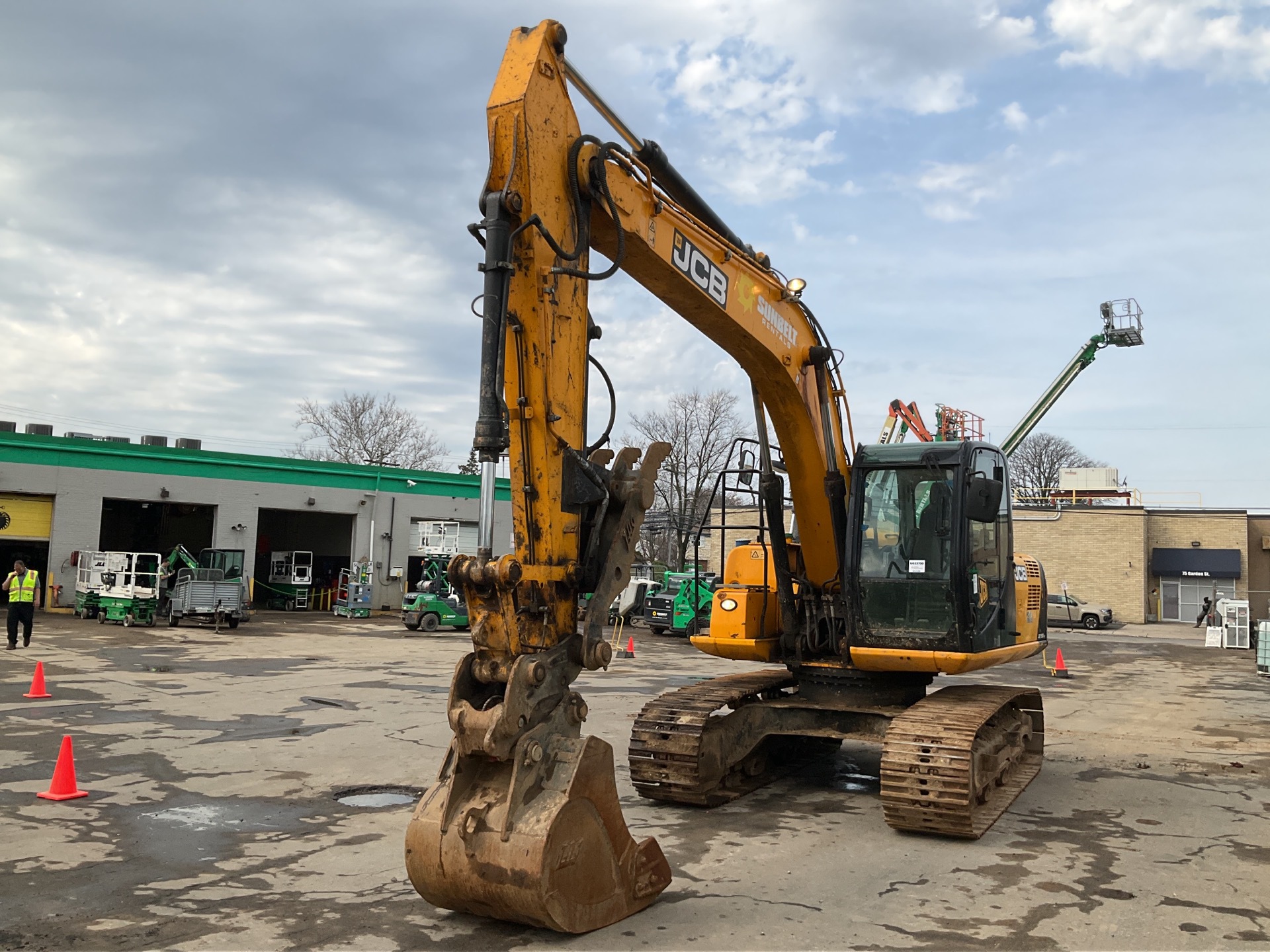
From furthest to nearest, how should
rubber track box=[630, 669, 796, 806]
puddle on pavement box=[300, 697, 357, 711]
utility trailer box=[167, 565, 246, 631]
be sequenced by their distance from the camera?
utility trailer box=[167, 565, 246, 631] → puddle on pavement box=[300, 697, 357, 711] → rubber track box=[630, 669, 796, 806]

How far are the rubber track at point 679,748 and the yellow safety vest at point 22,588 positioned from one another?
15311 millimetres

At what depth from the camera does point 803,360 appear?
8.68m

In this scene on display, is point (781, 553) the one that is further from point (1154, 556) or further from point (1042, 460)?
point (1042, 460)

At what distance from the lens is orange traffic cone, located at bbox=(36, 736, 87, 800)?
8.23 meters

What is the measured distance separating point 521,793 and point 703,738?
3528mm

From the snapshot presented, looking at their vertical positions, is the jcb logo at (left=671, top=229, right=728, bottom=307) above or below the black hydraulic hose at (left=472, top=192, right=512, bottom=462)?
above

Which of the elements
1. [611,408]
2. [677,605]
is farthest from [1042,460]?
[611,408]

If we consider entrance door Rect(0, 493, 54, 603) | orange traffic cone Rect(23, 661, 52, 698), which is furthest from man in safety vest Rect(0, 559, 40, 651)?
entrance door Rect(0, 493, 54, 603)

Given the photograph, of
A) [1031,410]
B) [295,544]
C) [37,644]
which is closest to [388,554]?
[295,544]

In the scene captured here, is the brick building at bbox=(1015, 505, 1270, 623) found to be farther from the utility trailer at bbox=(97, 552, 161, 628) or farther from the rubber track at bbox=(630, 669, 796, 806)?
the rubber track at bbox=(630, 669, 796, 806)

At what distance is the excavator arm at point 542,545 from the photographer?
4.86m

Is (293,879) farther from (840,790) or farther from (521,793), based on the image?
(840,790)

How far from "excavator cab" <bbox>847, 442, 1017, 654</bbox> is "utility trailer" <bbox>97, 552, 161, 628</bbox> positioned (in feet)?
77.9

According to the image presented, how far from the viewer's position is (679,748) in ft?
26.8
